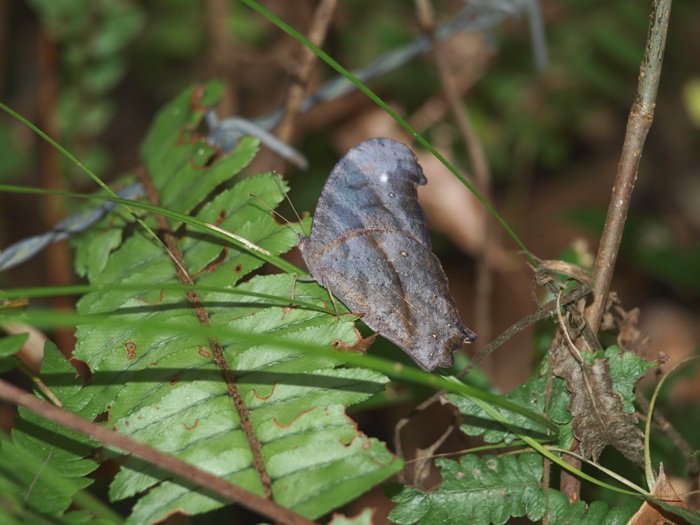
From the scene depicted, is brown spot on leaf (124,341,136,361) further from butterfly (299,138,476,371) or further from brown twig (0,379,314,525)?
butterfly (299,138,476,371)

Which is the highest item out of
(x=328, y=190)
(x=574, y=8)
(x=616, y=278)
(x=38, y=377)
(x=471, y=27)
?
(x=574, y=8)

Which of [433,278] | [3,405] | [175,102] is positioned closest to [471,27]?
[175,102]

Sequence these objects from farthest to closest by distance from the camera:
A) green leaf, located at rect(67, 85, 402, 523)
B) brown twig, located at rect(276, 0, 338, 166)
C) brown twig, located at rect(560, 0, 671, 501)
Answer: brown twig, located at rect(276, 0, 338, 166), brown twig, located at rect(560, 0, 671, 501), green leaf, located at rect(67, 85, 402, 523)

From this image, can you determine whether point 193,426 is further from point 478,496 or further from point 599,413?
point 599,413

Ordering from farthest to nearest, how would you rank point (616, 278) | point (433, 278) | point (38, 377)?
1. point (616, 278)
2. point (433, 278)
3. point (38, 377)

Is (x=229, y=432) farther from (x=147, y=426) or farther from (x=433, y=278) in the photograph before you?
(x=433, y=278)

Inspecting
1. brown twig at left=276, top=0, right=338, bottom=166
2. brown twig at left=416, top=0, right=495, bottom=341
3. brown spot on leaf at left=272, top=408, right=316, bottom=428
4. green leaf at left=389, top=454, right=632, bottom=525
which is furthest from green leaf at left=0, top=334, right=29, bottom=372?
brown twig at left=416, top=0, right=495, bottom=341

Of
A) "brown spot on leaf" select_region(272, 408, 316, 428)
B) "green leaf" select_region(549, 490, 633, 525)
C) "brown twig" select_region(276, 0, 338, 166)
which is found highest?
"brown twig" select_region(276, 0, 338, 166)

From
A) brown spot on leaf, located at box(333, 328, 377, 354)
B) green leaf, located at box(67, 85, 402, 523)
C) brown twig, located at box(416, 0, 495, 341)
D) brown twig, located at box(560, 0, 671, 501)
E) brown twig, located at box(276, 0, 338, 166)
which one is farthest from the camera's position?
brown twig, located at box(416, 0, 495, 341)
